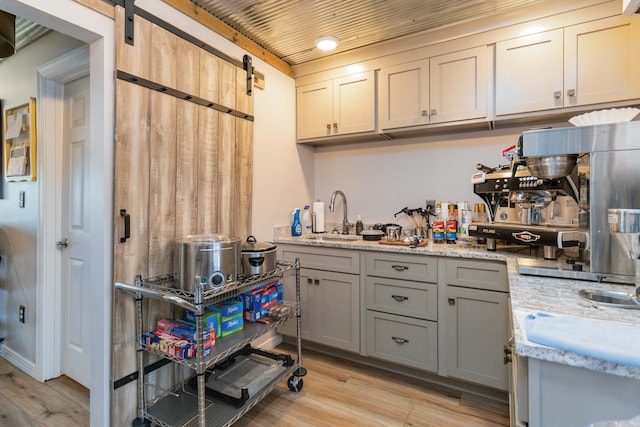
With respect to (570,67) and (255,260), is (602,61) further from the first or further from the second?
(255,260)

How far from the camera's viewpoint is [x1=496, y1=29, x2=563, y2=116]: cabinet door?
197cm

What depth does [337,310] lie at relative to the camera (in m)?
2.45

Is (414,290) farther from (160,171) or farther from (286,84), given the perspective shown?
(286,84)

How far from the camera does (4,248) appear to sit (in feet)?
8.33

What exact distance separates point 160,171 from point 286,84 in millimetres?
1577

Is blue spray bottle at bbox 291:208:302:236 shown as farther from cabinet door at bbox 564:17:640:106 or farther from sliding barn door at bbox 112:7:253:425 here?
cabinet door at bbox 564:17:640:106

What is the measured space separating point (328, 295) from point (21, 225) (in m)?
2.38

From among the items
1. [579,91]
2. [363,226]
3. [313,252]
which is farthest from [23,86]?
[579,91]

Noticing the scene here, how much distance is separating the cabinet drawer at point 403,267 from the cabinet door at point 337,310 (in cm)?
18

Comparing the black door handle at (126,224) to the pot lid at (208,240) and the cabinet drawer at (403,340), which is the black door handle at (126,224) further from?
the cabinet drawer at (403,340)

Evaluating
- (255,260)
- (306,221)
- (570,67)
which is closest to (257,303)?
(255,260)

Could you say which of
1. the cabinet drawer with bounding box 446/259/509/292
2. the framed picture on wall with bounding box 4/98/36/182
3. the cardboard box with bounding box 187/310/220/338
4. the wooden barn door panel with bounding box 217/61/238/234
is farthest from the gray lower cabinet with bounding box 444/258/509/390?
the framed picture on wall with bounding box 4/98/36/182

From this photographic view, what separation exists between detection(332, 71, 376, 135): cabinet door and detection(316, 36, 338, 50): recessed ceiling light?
0.97 feet

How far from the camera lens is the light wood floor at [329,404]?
1.79 meters
